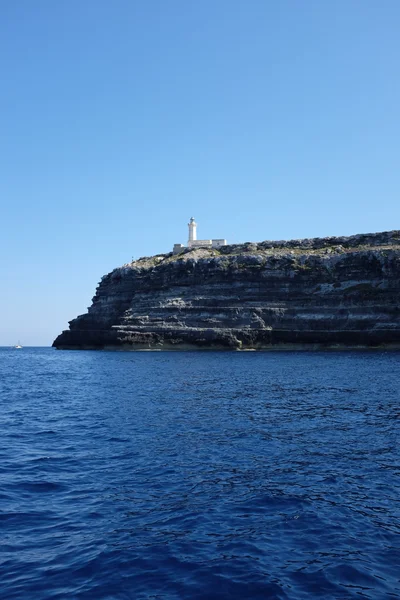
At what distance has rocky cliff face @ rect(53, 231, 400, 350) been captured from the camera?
254 feet

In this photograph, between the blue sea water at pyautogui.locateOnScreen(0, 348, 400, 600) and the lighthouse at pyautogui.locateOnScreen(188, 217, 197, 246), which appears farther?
the lighthouse at pyautogui.locateOnScreen(188, 217, 197, 246)

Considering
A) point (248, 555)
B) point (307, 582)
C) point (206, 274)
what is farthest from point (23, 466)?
point (206, 274)

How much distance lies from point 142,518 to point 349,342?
69.8 metres

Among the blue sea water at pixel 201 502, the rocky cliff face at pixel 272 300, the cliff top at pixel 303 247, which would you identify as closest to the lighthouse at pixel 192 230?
the cliff top at pixel 303 247

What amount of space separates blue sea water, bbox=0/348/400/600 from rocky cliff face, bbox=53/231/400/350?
51.7 metres

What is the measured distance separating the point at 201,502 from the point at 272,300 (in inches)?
2843

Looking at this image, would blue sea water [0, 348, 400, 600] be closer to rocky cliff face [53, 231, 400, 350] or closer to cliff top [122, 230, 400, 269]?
rocky cliff face [53, 231, 400, 350]

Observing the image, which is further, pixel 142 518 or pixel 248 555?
pixel 142 518

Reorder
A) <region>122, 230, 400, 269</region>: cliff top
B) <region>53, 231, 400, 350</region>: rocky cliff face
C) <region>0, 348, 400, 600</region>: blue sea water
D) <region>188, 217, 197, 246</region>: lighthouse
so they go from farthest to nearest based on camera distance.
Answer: <region>188, 217, 197, 246</region>: lighthouse < <region>122, 230, 400, 269</region>: cliff top < <region>53, 231, 400, 350</region>: rocky cliff face < <region>0, 348, 400, 600</region>: blue sea water

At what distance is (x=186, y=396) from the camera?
31859 mm

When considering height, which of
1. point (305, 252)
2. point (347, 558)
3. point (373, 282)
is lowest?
point (347, 558)

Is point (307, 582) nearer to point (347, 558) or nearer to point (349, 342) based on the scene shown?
point (347, 558)

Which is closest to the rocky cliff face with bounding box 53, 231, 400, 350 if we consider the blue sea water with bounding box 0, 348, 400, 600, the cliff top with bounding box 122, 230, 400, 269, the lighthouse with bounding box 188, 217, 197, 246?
the cliff top with bounding box 122, 230, 400, 269

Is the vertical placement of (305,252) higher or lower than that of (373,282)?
higher
